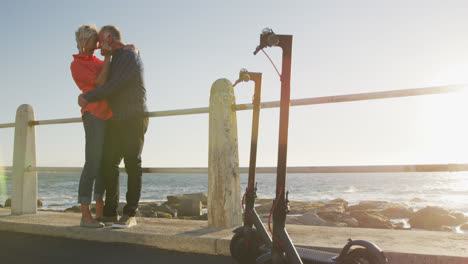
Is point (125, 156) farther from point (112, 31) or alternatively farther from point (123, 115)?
point (112, 31)

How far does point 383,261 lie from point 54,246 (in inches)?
105

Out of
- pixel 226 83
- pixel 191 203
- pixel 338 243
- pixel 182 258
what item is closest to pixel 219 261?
pixel 182 258

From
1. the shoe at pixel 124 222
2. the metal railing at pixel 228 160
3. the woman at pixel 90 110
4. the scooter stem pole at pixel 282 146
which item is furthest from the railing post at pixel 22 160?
the scooter stem pole at pixel 282 146

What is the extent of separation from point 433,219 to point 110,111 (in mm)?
13953

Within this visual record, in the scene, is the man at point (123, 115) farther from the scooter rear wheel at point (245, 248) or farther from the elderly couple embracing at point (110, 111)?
the scooter rear wheel at point (245, 248)

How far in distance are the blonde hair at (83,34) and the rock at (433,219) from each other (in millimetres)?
13888

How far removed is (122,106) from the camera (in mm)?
3408

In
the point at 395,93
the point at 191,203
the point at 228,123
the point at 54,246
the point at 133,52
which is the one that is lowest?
the point at 191,203

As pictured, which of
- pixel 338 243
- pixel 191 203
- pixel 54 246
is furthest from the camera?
pixel 191 203

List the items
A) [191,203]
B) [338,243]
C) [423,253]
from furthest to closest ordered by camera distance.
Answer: [191,203] < [338,243] < [423,253]

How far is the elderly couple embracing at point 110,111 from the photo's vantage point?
11.1 feet

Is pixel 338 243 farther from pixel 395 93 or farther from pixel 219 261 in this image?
pixel 395 93

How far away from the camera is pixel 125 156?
11.2 feet

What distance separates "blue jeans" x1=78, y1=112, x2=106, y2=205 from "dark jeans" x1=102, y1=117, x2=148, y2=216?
0.22 feet
